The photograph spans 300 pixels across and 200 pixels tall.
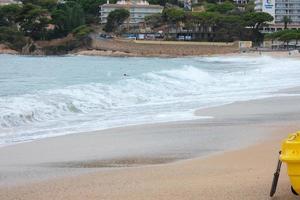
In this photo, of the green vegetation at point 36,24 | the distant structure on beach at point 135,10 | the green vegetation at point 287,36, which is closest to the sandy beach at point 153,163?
the green vegetation at point 287,36

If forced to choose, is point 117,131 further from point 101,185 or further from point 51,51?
point 51,51

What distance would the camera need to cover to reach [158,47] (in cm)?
11994

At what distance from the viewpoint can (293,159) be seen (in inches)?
186

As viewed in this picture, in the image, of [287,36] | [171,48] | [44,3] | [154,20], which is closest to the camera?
[287,36]

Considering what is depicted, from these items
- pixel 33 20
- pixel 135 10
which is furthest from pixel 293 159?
pixel 135 10

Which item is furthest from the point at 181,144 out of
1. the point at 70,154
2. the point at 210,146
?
the point at 70,154

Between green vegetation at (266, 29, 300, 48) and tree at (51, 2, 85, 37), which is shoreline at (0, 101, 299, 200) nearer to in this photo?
green vegetation at (266, 29, 300, 48)

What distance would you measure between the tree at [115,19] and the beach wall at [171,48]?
9584mm

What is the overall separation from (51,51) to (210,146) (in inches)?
4987

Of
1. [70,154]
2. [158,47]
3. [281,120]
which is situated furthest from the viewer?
[158,47]

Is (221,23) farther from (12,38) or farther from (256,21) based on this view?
(12,38)

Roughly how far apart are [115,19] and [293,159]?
5157 inches

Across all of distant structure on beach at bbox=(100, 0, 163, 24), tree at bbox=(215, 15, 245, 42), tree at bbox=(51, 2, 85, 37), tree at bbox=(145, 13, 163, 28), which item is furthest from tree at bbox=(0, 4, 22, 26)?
tree at bbox=(215, 15, 245, 42)

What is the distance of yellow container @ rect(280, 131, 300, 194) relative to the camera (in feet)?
15.6
